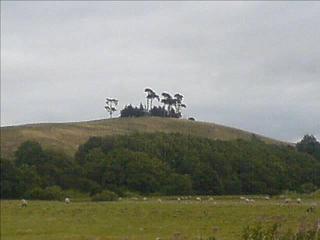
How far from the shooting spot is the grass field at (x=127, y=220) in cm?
2764

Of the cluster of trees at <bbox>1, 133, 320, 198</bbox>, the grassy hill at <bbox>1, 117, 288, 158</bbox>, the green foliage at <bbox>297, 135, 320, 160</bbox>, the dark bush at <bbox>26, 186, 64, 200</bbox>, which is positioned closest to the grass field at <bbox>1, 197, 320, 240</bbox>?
the green foliage at <bbox>297, 135, 320, 160</bbox>

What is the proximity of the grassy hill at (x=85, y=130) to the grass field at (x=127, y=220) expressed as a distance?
62023 mm

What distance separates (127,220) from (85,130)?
103 meters

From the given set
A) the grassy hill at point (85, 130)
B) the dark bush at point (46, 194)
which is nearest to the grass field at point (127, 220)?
the dark bush at point (46, 194)

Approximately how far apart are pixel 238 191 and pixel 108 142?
1200 inches

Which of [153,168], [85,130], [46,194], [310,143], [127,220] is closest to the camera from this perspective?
[310,143]

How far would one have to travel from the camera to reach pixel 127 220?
115 ft

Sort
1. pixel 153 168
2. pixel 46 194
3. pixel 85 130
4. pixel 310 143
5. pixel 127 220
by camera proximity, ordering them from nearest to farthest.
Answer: pixel 310 143
pixel 127 220
pixel 46 194
pixel 153 168
pixel 85 130

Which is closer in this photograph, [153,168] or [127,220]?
[127,220]

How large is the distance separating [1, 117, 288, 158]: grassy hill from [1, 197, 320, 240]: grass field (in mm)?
62023

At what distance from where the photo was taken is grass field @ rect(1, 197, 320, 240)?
27.6 metres

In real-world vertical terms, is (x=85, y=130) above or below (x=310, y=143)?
above

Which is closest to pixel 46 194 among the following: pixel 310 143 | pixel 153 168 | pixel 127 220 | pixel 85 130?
pixel 153 168

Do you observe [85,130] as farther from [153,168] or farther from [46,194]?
[46,194]
